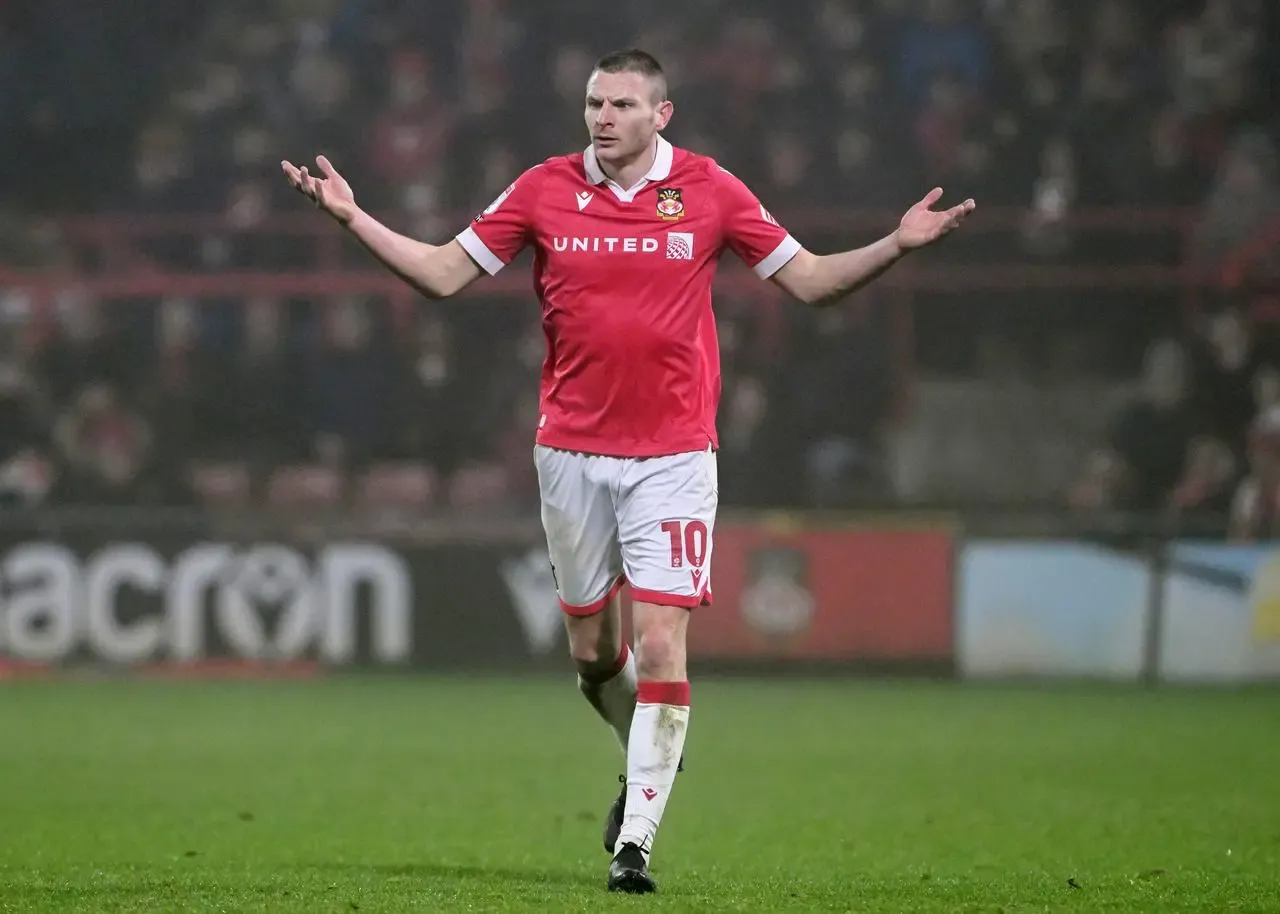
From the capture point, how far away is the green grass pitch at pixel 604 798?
18.8ft

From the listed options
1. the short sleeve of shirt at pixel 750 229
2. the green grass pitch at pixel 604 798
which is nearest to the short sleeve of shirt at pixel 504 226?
the short sleeve of shirt at pixel 750 229

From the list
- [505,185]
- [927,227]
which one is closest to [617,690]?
[927,227]

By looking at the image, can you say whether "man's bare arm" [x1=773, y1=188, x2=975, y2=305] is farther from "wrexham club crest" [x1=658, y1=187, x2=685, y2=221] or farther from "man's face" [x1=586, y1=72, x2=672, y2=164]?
"man's face" [x1=586, y1=72, x2=672, y2=164]

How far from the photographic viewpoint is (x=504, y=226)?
6219 millimetres

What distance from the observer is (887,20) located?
1792 centimetres

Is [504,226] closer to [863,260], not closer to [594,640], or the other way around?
[863,260]

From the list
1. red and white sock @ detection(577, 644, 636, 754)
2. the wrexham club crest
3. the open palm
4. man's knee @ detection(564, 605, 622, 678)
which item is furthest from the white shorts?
the open palm

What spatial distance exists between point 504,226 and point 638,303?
1.66ft

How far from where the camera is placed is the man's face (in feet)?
19.7

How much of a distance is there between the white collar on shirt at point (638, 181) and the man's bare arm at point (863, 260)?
472mm

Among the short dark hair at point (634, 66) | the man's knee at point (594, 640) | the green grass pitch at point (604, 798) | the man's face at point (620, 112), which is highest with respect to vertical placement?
the short dark hair at point (634, 66)

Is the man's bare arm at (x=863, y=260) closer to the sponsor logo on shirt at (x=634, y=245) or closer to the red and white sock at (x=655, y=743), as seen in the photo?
the sponsor logo on shirt at (x=634, y=245)

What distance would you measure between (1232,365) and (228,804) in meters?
9.78

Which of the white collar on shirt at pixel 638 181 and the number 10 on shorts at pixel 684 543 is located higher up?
the white collar on shirt at pixel 638 181
